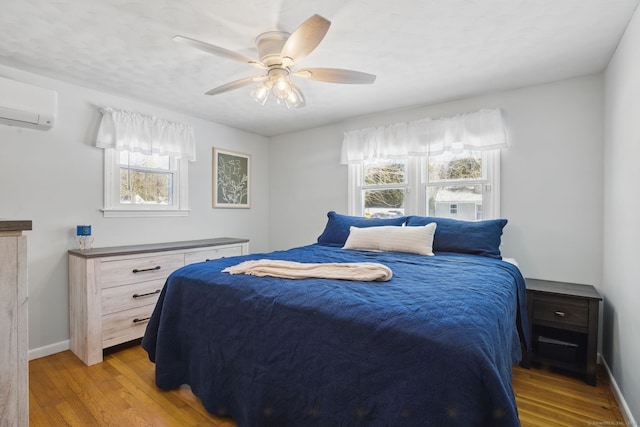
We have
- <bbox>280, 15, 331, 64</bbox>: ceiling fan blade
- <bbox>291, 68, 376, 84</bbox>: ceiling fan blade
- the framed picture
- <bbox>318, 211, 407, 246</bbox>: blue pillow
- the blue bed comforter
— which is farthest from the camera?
the framed picture

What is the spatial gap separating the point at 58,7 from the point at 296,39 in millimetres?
1336

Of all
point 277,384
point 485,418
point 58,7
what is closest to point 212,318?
point 277,384

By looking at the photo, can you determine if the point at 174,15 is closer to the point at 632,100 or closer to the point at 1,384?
the point at 1,384

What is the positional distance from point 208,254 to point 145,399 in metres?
1.54

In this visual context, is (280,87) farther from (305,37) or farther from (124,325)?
(124,325)

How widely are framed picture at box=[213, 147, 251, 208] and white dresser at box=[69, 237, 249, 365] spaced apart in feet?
3.78

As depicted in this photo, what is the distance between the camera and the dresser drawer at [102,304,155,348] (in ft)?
8.23

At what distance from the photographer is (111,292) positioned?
254 cm

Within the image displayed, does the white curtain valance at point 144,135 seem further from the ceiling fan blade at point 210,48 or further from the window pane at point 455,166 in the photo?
the window pane at point 455,166

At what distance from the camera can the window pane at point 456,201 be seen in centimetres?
305

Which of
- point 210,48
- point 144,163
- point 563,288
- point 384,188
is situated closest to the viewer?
point 210,48

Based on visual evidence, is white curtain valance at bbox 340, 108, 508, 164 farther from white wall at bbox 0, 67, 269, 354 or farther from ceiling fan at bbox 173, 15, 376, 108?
white wall at bbox 0, 67, 269, 354

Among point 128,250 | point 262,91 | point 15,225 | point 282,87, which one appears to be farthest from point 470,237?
point 128,250

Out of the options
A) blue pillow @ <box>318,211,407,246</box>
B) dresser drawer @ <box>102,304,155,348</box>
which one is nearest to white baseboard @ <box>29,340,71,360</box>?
dresser drawer @ <box>102,304,155,348</box>
